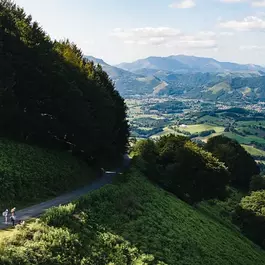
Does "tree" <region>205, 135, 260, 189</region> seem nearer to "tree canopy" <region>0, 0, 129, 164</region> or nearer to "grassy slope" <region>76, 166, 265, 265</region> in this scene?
"tree canopy" <region>0, 0, 129, 164</region>

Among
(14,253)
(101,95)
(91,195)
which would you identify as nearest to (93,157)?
(101,95)

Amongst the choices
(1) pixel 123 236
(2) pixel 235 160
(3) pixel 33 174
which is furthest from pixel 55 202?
(2) pixel 235 160

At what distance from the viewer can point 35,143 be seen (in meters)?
55.3

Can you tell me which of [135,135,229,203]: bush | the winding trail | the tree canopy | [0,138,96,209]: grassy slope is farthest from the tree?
[0,138,96,209]: grassy slope

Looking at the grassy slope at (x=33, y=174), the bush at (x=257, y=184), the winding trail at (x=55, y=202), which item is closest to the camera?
the winding trail at (x=55, y=202)

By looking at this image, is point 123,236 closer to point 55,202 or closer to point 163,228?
point 163,228

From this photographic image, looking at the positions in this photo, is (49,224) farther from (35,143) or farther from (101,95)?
(101,95)

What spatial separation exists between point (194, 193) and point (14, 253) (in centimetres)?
4458

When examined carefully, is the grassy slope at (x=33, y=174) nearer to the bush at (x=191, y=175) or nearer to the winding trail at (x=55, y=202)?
the winding trail at (x=55, y=202)

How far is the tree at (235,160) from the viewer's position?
10231 centimetres

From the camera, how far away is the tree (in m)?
102

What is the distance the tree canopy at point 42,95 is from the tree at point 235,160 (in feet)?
153

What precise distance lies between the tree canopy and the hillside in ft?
45.1

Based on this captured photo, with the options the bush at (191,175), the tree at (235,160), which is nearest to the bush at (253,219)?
the bush at (191,175)
